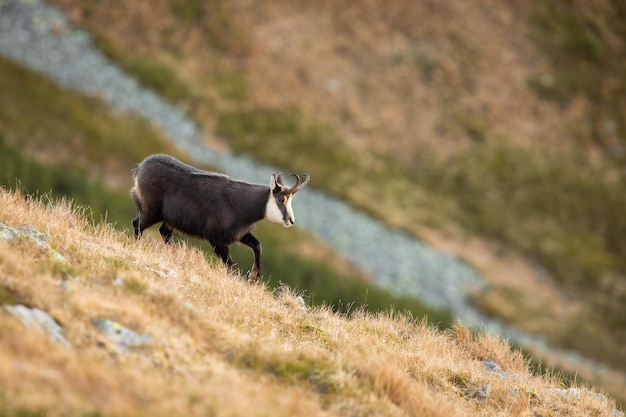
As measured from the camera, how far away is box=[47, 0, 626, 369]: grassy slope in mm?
43844

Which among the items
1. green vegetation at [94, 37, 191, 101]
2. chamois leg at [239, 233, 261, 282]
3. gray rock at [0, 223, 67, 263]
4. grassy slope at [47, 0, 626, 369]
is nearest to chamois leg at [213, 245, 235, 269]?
chamois leg at [239, 233, 261, 282]

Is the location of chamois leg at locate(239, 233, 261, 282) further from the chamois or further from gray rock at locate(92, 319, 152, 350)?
gray rock at locate(92, 319, 152, 350)

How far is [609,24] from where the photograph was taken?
62000mm

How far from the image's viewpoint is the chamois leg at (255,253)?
1352 centimetres

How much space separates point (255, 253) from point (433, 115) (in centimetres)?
3944

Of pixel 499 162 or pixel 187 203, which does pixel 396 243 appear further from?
pixel 187 203

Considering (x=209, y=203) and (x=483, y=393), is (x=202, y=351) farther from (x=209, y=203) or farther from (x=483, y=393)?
(x=209, y=203)

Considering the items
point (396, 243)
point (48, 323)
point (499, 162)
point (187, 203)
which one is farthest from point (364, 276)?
point (48, 323)

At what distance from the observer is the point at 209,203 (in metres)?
13.8

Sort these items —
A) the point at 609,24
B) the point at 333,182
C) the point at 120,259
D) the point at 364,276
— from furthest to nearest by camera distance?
the point at 609,24, the point at 333,182, the point at 364,276, the point at 120,259

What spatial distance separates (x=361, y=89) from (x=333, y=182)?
35.6 feet

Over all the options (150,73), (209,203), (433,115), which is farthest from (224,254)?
(433,115)

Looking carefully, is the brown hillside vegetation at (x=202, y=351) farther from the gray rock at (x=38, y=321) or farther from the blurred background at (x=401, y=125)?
the blurred background at (x=401, y=125)

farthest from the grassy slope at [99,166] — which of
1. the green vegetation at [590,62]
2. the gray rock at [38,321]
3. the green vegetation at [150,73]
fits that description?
the green vegetation at [590,62]
